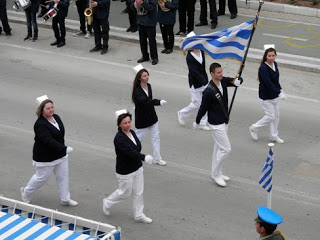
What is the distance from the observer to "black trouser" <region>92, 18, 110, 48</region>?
19.0m

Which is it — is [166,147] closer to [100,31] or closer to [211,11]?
[100,31]

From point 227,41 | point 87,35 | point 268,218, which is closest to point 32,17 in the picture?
point 87,35

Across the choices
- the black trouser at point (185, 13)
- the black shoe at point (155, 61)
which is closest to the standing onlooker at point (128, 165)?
the black shoe at point (155, 61)

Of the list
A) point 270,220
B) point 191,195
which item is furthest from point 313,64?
point 270,220

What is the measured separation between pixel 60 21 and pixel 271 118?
8.20 m

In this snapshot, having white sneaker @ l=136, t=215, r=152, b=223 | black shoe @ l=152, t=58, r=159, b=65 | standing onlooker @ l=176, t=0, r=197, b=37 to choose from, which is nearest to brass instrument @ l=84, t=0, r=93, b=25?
black shoe @ l=152, t=58, r=159, b=65

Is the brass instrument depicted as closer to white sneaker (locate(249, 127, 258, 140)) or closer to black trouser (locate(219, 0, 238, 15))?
black trouser (locate(219, 0, 238, 15))

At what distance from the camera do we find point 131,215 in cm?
1088

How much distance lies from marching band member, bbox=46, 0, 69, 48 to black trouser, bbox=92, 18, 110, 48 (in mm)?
930

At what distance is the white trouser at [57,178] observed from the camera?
10.8 m

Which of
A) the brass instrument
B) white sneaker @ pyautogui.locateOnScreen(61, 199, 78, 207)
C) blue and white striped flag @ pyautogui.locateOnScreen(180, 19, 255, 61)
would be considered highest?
blue and white striped flag @ pyautogui.locateOnScreen(180, 19, 255, 61)

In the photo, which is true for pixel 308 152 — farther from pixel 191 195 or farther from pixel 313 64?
pixel 313 64

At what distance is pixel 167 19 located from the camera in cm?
1842

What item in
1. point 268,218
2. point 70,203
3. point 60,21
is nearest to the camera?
point 268,218
